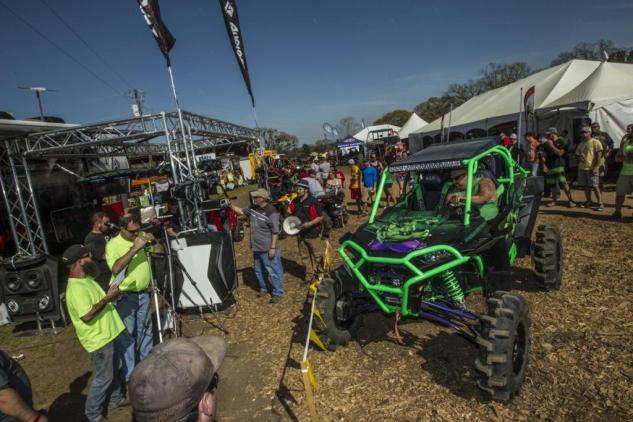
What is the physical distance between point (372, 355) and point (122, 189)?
53.7ft

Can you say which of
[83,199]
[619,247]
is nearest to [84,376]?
[619,247]

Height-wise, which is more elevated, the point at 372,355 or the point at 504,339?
the point at 504,339

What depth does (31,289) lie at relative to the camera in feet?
20.6

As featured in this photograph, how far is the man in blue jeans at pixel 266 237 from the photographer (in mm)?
5797

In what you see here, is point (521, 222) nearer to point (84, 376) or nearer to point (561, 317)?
point (561, 317)

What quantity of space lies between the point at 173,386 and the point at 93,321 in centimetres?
267

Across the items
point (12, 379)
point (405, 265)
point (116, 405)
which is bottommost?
point (116, 405)

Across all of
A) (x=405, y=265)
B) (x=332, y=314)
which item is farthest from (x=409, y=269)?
(x=332, y=314)

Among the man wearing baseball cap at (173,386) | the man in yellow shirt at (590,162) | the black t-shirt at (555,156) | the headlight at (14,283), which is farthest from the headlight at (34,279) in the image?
the black t-shirt at (555,156)

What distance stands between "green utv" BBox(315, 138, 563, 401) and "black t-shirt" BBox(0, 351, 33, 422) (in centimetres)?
253

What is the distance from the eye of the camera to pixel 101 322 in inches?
138

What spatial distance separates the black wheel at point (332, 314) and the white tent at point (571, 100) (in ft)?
35.9

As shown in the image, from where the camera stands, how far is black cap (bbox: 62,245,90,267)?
3.32m

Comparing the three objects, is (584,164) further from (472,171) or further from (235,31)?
(235,31)
